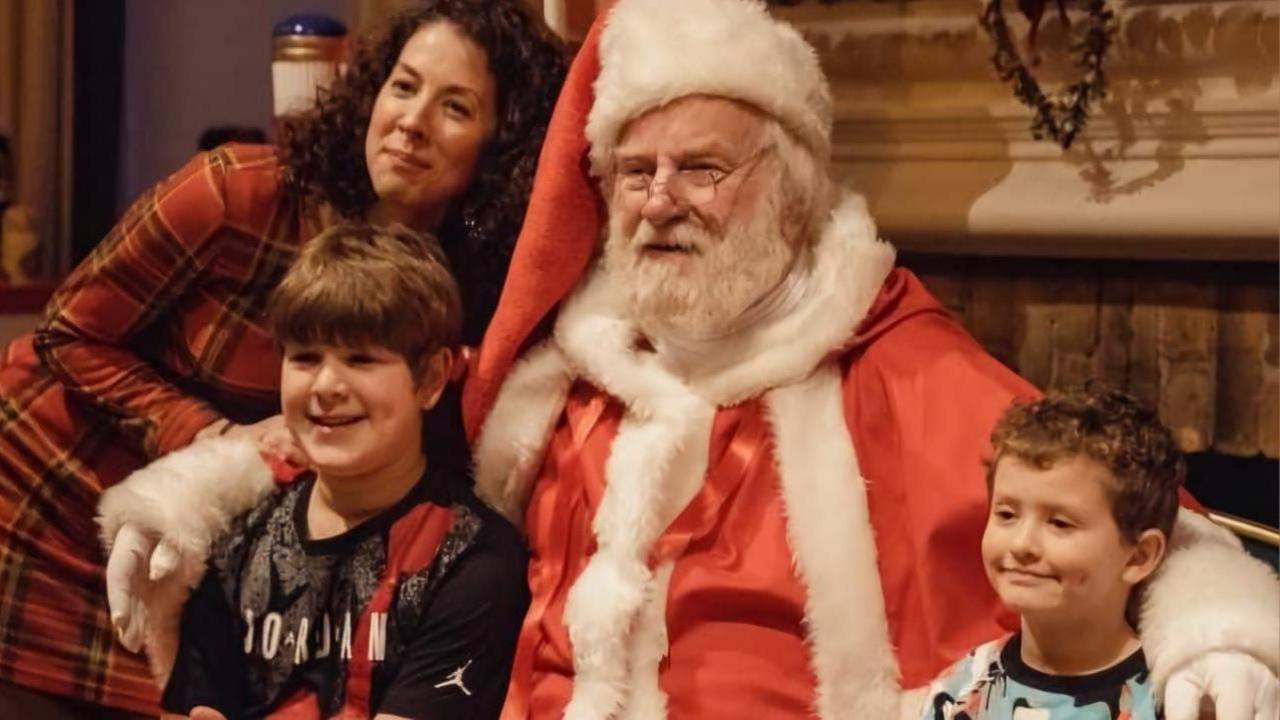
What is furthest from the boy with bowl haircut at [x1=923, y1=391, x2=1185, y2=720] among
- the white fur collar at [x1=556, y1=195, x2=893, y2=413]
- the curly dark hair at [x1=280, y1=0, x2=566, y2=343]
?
the curly dark hair at [x1=280, y1=0, x2=566, y2=343]

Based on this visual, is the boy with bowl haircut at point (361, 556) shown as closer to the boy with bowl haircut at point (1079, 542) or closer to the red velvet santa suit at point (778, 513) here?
the red velvet santa suit at point (778, 513)

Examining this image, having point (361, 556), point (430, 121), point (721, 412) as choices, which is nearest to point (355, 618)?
point (361, 556)

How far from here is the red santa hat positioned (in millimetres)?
1697

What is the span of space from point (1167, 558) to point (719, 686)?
45 centimetres

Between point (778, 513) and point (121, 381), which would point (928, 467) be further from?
point (121, 381)

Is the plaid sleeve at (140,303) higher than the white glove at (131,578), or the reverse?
the plaid sleeve at (140,303)

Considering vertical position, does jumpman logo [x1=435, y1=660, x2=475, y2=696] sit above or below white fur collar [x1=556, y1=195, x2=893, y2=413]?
below

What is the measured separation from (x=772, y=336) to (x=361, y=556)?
0.49 m

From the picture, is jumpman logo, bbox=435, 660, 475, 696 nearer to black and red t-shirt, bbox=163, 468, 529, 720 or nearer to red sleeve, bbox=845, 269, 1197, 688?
black and red t-shirt, bbox=163, 468, 529, 720

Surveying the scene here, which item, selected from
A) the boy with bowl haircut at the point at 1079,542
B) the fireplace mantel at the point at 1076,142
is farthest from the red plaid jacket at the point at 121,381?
the boy with bowl haircut at the point at 1079,542

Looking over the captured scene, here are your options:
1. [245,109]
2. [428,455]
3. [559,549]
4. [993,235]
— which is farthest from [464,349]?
[245,109]

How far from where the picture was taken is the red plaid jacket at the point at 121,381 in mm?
1891

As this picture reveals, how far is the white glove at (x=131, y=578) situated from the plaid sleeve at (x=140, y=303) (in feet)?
0.54

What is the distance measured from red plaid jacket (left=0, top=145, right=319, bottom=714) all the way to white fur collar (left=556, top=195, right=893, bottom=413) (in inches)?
16.2
